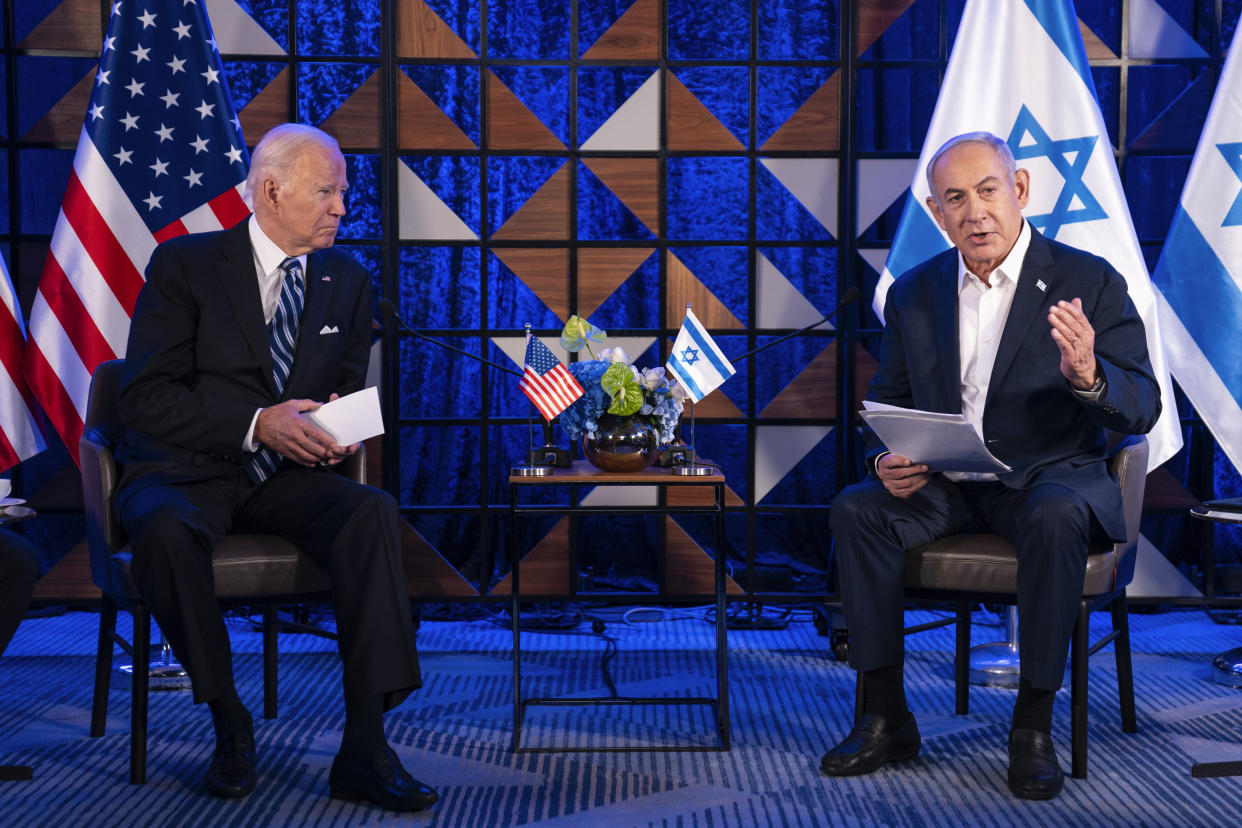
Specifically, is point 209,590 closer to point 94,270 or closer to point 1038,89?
point 94,270

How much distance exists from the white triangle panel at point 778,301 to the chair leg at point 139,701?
2661 mm

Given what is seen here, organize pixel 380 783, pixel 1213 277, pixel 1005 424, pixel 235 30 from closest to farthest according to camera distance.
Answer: pixel 380 783, pixel 1005 424, pixel 1213 277, pixel 235 30

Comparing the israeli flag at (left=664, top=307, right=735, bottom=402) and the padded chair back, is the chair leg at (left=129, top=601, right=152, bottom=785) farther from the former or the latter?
the padded chair back

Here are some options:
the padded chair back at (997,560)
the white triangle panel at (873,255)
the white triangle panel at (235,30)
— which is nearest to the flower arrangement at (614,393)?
the padded chair back at (997,560)

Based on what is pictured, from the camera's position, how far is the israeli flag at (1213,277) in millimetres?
3912

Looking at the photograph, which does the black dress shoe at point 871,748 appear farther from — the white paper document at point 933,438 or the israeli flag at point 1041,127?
the israeli flag at point 1041,127

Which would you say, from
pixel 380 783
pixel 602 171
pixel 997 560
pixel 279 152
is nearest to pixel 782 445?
pixel 602 171

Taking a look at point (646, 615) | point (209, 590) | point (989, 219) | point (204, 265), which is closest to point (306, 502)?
point (209, 590)

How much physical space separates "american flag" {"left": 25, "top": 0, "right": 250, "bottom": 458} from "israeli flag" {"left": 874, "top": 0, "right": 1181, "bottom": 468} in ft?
7.85

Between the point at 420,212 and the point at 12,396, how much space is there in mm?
1583

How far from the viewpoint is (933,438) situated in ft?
8.54

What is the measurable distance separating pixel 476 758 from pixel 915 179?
8.12 ft

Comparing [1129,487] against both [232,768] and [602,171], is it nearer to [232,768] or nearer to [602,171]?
[232,768]

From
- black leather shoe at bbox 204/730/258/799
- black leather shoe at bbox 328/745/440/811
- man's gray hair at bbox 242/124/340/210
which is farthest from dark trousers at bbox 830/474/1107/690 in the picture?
man's gray hair at bbox 242/124/340/210
